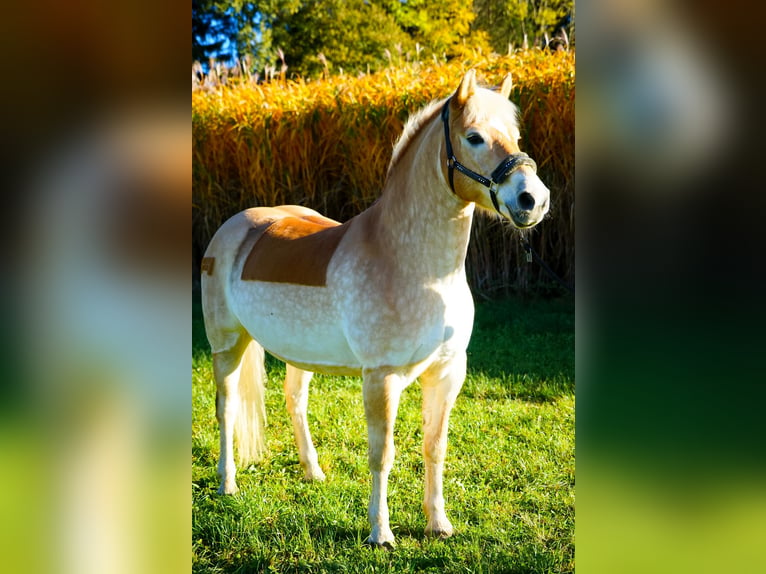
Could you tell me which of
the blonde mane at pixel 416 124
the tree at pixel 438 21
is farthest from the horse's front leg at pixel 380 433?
the tree at pixel 438 21

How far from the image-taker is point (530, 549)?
2984 mm

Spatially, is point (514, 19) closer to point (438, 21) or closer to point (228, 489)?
point (438, 21)

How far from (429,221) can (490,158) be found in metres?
0.42

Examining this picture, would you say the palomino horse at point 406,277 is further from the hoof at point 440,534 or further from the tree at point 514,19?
the tree at point 514,19

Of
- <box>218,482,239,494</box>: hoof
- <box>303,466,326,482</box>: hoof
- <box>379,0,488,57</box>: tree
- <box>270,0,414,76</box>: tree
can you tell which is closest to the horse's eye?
<box>303,466,326,482</box>: hoof

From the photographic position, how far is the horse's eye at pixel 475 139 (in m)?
2.46

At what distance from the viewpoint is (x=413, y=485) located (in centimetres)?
379

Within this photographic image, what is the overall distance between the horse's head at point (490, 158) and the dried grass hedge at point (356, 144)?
14.2ft

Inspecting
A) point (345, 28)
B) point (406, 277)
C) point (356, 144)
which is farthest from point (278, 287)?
point (345, 28)

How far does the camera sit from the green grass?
293 cm

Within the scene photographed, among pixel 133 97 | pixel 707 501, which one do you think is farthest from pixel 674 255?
pixel 133 97

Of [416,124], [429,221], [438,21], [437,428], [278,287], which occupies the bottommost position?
[437,428]

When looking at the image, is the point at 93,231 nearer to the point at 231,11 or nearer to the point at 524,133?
the point at 524,133

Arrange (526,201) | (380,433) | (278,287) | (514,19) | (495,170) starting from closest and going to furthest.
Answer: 1. (526,201)
2. (495,170)
3. (380,433)
4. (278,287)
5. (514,19)
